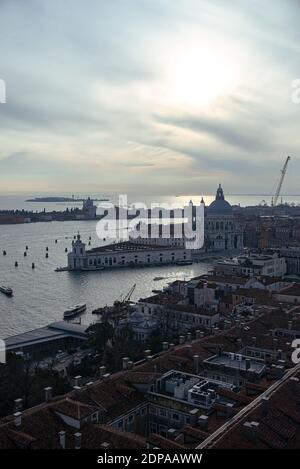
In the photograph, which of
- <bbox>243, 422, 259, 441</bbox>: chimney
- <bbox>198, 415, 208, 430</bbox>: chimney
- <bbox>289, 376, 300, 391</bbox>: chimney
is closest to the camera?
<bbox>243, 422, 259, 441</bbox>: chimney

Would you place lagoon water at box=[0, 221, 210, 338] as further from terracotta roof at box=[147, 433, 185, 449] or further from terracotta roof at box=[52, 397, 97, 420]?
terracotta roof at box=[147, 433, 185, 449]

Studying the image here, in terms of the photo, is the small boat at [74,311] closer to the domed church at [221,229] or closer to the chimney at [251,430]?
the chimney at [251,430]

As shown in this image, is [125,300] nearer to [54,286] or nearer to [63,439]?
[54,286]

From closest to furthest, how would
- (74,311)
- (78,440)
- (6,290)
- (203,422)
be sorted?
(78,440), (203,422), (74,311), (6,290)

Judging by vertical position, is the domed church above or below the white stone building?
above

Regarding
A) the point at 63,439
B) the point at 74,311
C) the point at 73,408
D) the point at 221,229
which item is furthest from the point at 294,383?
the point at 221,229

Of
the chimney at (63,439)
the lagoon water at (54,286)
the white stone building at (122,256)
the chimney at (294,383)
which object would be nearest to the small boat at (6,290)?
the lagoon water at (54,286)

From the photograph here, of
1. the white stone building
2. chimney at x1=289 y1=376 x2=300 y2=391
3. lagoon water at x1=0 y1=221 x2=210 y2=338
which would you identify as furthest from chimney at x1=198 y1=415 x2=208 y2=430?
the white stone building
